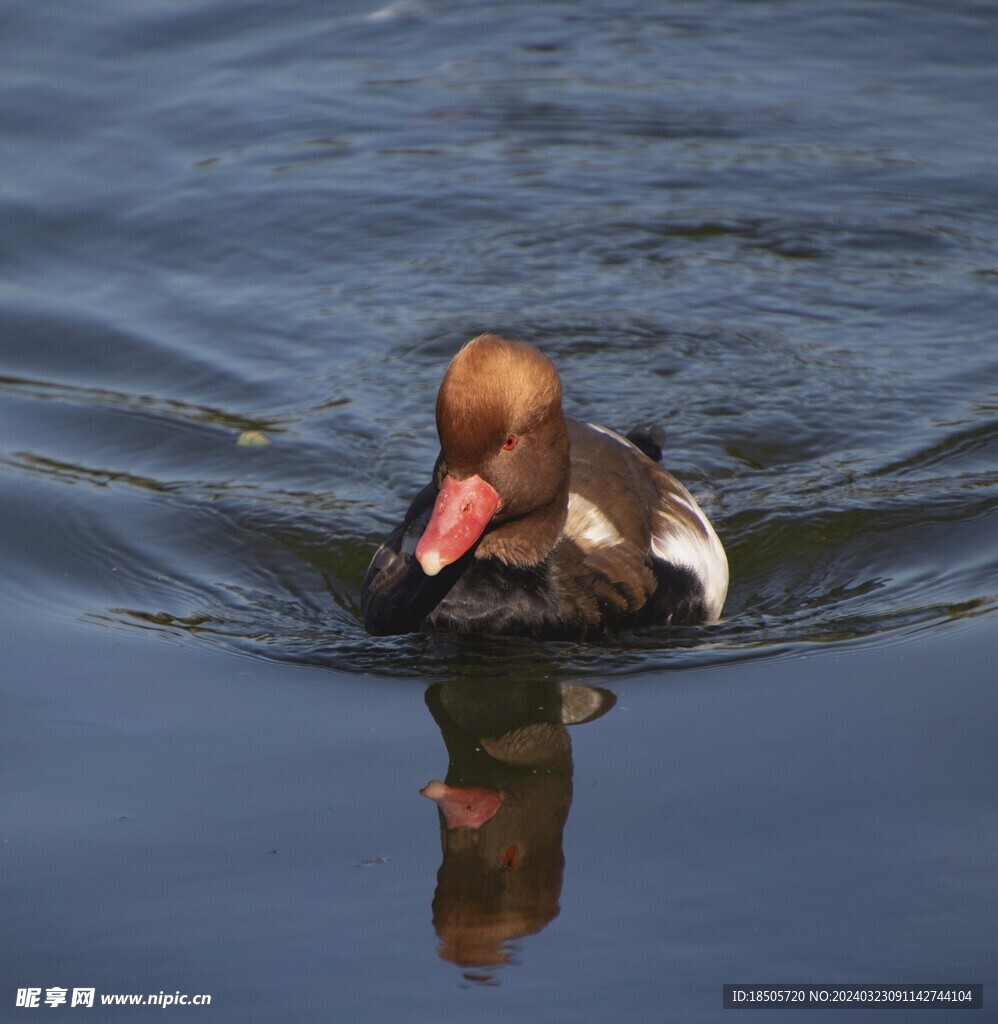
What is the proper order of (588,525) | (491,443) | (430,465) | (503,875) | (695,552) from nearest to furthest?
(503,875) < (491,443) < (588,525) < (695,552) < (430,465)

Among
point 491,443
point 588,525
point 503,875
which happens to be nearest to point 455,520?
point 491,443

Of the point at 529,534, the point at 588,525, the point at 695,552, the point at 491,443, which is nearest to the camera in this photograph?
the point at 491,443

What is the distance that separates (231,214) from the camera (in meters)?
10.7

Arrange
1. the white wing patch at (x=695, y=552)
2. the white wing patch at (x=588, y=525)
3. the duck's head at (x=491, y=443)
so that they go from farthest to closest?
1. the white wing patch at (x=695, y=552)
2. the white wing patch at (x=588, y=525)
3. the duck's head at (x=491, y=443)

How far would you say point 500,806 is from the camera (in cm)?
496

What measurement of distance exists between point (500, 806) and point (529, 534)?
1.21 metres

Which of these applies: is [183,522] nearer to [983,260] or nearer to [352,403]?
[352,403]

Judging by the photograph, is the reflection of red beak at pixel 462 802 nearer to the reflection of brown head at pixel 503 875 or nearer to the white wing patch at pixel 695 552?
the reflection of brown head at pixel 503 875

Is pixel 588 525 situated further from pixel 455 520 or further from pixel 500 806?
pixel 500 806

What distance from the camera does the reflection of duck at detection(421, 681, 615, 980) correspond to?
434 centimetres

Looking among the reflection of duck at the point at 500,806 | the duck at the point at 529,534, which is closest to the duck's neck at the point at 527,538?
the duck at the point at 529,534

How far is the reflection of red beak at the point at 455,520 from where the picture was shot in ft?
17.6

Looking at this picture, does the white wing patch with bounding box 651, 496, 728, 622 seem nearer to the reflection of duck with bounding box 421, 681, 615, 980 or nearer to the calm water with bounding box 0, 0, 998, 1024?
the calm water with bounding box 0, 0, 998, 1024

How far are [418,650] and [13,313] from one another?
448 cm
